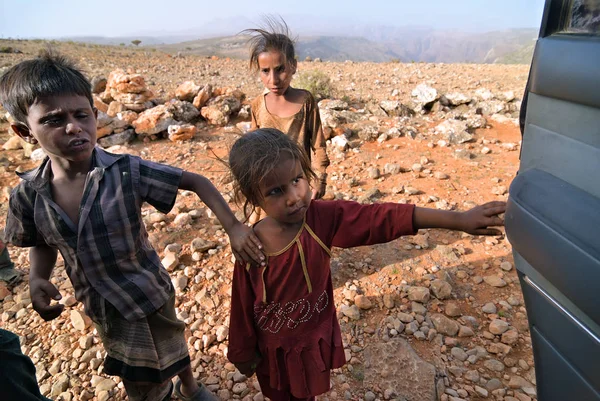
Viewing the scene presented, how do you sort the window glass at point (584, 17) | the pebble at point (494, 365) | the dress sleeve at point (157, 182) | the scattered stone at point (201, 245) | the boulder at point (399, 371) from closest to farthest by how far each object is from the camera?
the window glass at point (584, 17) → the dress sleeve at point (157, 182) → the boulder at point (399, 371) → the pebble at point (494, 365) → the scattered stone at point (201, 245)

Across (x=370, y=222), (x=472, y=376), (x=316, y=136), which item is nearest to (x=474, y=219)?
(x=370, y=222)

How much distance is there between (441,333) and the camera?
2305 mm

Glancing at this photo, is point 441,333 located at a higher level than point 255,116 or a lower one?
lower

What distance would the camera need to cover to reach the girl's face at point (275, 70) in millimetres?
2412

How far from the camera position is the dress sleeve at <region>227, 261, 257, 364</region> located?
142 cm

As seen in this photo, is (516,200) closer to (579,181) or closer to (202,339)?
(579,181)

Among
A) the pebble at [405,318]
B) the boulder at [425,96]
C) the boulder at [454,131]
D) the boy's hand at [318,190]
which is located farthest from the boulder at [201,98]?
the pebble at [405,318]

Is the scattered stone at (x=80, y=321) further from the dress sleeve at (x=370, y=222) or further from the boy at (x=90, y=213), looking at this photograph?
the dress sleeve at (x=370, y=222)

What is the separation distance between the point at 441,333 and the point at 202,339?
4.84ft

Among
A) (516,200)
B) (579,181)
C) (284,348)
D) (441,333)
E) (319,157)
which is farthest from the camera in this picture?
(319,157)

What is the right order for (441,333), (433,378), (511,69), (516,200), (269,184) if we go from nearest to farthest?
(516,200), (269,184), (433,378), (441,333), (511,69)

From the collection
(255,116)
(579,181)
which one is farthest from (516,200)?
(255,116)

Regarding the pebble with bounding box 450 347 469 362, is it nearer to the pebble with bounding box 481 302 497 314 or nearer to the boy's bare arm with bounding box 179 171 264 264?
the pebble with bounding box 481 302 497 314

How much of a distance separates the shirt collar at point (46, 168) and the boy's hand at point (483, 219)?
1.31 metres
